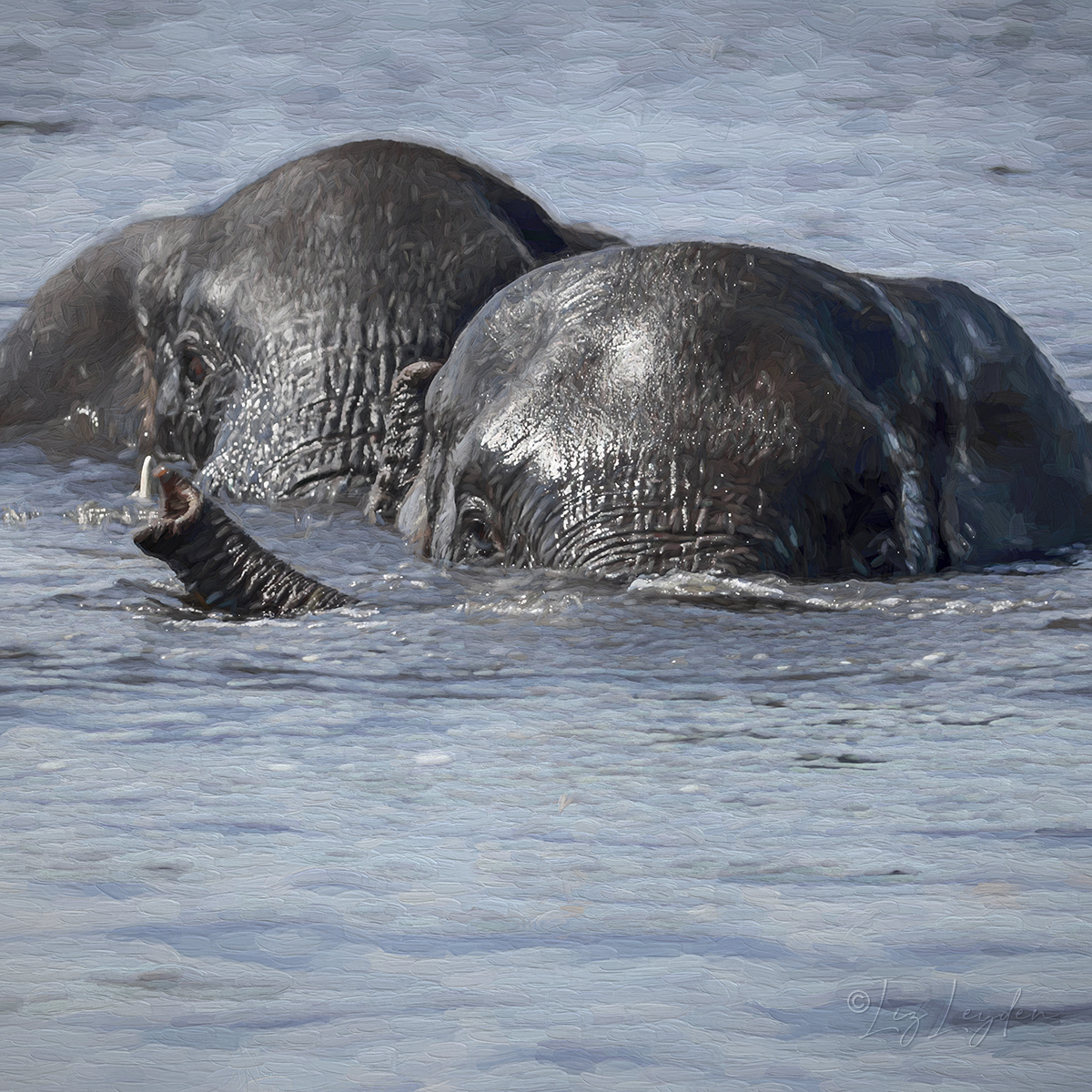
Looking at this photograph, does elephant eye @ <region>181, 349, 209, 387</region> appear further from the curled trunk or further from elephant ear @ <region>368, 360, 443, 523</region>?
the curled trunk

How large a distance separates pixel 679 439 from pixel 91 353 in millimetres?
3322

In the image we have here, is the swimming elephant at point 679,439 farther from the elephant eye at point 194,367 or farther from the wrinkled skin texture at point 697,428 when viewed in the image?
the elephant eye at point 194,367

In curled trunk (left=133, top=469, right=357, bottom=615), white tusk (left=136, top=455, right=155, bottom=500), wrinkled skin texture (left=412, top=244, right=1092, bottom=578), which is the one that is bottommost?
white tusk (left=136, top=455, right=155, bottom=500)

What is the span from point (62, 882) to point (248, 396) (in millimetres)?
3658

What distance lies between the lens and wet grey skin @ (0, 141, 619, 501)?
18.4ft

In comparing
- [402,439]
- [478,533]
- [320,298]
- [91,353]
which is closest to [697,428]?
[478,533]

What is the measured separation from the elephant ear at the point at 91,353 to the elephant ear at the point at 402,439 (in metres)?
1.51

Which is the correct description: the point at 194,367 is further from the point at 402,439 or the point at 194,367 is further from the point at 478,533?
the point at 478,533

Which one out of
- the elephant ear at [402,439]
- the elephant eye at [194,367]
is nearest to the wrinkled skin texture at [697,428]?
the elephant ear at [402,439]

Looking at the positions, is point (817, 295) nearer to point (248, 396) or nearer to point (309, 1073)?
point (248, 396)

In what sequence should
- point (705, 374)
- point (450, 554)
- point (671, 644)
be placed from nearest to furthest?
point (671, 644), point (705, 374), point (450, 554)

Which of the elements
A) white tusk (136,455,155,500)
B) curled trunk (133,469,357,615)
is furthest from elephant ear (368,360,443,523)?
curled trunk (133,469,357,615)

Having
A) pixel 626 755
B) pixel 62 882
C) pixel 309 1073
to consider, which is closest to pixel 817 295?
pixel 626 755

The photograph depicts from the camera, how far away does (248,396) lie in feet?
18.7
